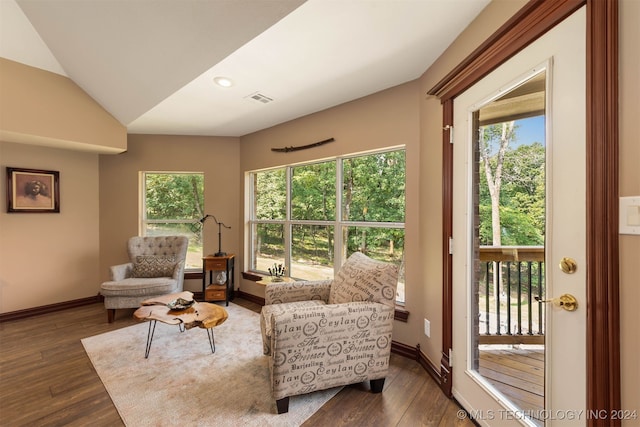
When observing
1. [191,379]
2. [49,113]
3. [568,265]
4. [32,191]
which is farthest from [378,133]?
[32,191]

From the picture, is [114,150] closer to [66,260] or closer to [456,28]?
[66,260]

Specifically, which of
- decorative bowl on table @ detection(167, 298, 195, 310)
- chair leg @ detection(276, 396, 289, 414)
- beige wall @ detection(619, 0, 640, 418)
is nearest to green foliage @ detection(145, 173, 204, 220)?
decorative bowl on table @ detection(167, 298, 195, 310)

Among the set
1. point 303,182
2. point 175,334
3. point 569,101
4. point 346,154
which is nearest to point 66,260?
point 175,334

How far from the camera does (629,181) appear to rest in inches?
33.9

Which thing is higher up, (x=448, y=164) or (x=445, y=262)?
(x=448, y=164)

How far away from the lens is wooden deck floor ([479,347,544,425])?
1262 mm

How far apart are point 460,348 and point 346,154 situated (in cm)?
198

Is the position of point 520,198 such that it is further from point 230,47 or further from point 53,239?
point 53,239

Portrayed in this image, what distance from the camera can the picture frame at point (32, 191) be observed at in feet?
10.3

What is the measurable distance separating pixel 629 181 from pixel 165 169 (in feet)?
15.0

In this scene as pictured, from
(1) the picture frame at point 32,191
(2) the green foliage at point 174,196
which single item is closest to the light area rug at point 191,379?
(2) the green foliage at point 174,196

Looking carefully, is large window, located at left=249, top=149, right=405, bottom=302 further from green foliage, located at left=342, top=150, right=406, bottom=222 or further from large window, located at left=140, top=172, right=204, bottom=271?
large window, located at left=140, top=172, right=204, bottom=271

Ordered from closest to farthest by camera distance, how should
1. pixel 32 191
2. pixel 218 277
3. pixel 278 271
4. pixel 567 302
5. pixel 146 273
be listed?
pixel 567 302
pixel 32 191
pixel 146 273
pixel 278 271
pixel 218 277

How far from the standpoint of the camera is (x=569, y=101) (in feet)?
3.50
